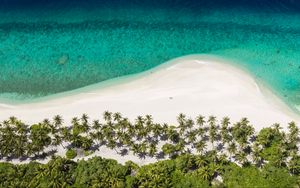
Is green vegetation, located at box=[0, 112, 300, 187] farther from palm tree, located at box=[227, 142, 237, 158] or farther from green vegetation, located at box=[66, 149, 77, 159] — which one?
green vegetation, located at box=[66, 149, 77, 159]

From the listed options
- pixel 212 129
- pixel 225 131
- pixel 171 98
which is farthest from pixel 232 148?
pixel 171 98

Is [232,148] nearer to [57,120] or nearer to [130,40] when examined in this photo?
[57,120]

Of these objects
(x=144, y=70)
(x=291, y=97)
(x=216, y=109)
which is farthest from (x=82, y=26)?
(x=291, y=97)

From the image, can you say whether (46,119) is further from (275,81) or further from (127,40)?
(275,81)

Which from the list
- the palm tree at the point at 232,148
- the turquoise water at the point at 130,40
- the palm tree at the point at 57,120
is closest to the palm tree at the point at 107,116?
the palm tree at the point at 57,120

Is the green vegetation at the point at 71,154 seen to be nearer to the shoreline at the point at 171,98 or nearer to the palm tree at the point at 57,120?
the palm tree at the point at 57,120
